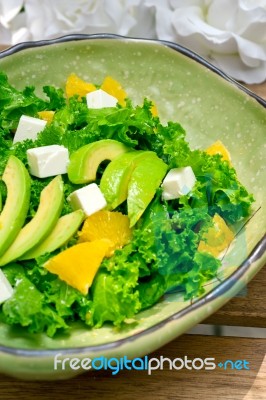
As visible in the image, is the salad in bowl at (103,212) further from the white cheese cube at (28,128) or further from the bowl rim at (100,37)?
the bowl rim at (100,37)

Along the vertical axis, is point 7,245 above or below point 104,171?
below

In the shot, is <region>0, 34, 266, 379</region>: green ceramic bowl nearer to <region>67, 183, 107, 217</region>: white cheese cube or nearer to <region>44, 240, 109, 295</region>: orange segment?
<region>44, 240, 109, 295</region>: orange segment

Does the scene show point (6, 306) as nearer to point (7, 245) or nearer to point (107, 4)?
point (7, 245)

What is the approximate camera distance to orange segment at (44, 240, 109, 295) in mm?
1555

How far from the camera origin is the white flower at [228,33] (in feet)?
8.24

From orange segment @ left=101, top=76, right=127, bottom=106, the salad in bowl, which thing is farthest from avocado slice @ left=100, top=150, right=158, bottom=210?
orange segment @ left=101, top=76, right=127, bottom=106

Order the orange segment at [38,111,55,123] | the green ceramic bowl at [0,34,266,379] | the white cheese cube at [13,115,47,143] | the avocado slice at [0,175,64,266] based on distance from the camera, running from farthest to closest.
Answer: the orange segment at [38,111,55,123], the white cheese cube at [13,115,47,143], the avocado slice at [0,175,64,266], the green ceramic bowl at [0,34,266,379]

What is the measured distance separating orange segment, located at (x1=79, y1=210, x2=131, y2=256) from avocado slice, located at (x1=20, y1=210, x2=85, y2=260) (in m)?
0.02

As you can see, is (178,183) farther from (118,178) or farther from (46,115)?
(46,115)

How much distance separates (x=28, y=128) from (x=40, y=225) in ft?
1.34

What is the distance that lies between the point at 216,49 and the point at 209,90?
0.53 metres

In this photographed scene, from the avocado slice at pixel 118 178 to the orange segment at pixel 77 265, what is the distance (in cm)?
19

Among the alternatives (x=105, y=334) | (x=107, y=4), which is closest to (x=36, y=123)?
(x=105, y=334)

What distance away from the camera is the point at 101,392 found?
1.60 meters
